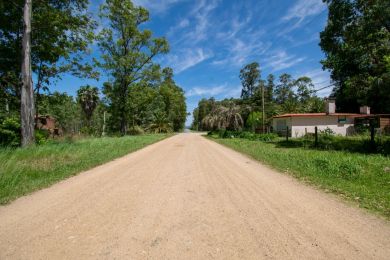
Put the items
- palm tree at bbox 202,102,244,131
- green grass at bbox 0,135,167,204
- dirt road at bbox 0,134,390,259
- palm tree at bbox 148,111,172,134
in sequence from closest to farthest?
dirt road at bbox 0,134,390,259 < green grass at bbox 0,135,167,204 < palm tree at bbox 202,102,244,131 < palm tree at bbox 148,111,172,134

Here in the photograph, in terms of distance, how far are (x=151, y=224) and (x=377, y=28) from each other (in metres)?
20.1

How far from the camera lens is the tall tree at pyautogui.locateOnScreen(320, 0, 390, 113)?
55.5ft

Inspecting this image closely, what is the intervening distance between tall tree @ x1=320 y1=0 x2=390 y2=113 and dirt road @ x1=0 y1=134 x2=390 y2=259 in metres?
13.3

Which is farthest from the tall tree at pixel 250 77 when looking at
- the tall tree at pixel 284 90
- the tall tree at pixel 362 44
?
the tall tree at pixel 362 44

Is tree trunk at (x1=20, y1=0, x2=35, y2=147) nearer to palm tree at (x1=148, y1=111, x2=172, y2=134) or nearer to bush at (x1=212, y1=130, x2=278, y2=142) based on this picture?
bush at (x1=212, y1=130, x2=278, y2=142)

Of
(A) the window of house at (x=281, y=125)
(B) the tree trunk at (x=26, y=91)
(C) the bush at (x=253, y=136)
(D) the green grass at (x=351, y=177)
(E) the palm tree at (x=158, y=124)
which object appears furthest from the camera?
(E) the palm tree at (x=158, y=124)

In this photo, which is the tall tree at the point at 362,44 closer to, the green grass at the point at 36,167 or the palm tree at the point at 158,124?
the green grass at the point at 36,167

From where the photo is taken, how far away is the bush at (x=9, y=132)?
14047mm

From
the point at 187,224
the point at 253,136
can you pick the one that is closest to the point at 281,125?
the point at 253,136

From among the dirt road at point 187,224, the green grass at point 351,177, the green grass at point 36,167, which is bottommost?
the green grass at point 351,177

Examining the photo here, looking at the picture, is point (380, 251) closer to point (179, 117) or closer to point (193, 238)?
point (193, 238)

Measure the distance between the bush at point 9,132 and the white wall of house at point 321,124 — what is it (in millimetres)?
31198

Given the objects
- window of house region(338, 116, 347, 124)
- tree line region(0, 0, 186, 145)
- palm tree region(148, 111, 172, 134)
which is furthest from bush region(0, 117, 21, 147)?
palm tree region(148, 111, 172, 134)

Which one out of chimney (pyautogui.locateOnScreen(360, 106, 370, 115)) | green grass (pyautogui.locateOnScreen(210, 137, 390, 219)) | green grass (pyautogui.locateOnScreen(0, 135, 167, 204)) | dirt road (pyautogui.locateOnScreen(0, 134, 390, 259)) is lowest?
green grass (pyautogui.locateOnScreen(210, 137, 390, 219))
